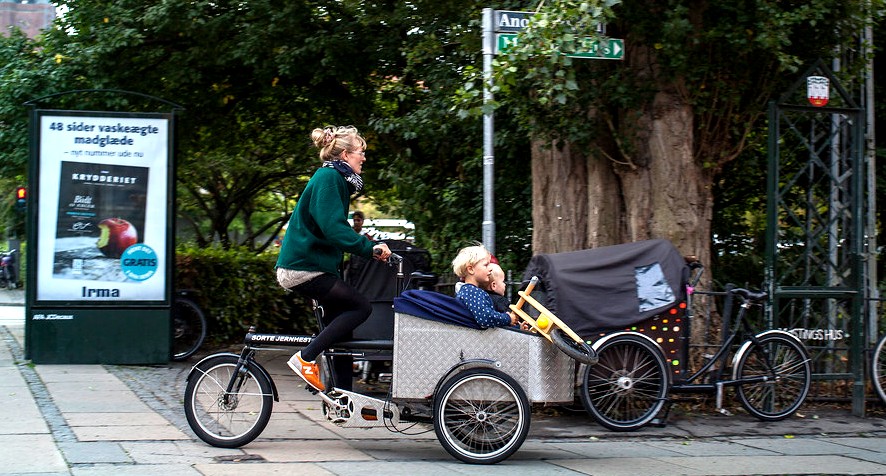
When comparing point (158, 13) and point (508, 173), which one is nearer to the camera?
point (508, 173)

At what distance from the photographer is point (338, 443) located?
697cm

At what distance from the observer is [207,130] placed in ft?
52.3

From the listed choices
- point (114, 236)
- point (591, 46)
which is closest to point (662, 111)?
point (591, 46)

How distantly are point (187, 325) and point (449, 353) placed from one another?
19.9ft

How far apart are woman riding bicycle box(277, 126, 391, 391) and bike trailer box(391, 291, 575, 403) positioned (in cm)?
35

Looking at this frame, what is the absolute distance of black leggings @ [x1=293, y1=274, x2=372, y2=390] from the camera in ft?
21.0

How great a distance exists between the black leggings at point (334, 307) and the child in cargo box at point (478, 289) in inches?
25.3

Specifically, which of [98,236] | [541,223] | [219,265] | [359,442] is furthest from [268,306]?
[359,442]

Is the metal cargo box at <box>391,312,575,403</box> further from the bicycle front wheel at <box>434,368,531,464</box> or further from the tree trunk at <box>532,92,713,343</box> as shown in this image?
the tree trunk at <box>532,92,713,343</box>

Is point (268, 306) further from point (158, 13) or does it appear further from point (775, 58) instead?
point (775, 58)

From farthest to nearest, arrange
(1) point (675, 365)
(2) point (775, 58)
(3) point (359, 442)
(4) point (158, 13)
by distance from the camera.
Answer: (4) point (158, 13) < (2) point (775, 58) < (1) point (675, 365) < (3) point (359, 442)

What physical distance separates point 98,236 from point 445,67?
13.6 ft

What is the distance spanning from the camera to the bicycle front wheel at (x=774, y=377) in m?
8.36

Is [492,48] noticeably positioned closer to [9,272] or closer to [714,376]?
[714,376]
